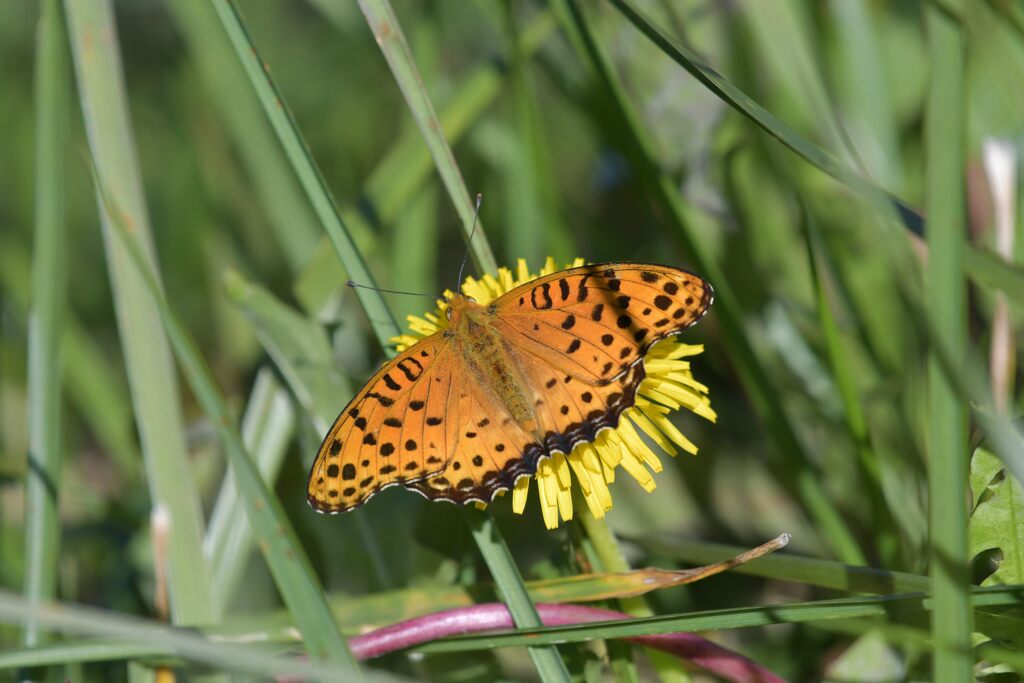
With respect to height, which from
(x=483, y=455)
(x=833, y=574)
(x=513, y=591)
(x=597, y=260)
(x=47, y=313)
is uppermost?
(x=47, y=313)

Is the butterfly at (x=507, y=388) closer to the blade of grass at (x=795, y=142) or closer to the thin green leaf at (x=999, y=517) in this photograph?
the blade of grass at (x=795, y=142)

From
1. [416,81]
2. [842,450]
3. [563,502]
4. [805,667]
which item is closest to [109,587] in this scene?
[563,502]

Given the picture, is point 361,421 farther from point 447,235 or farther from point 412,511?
Result: point 447,235

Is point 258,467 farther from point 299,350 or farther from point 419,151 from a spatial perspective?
point 419,151

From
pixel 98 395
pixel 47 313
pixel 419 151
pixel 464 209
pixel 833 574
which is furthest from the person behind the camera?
pixel 98 395

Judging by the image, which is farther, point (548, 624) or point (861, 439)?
point (861, 439)

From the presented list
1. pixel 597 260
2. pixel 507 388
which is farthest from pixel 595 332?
pixel 597 260

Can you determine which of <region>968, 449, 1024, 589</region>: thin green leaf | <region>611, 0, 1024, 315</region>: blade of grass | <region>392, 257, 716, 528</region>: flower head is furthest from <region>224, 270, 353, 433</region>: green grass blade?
<region>968, 449, 1024, 589</region>: thin green leaf
